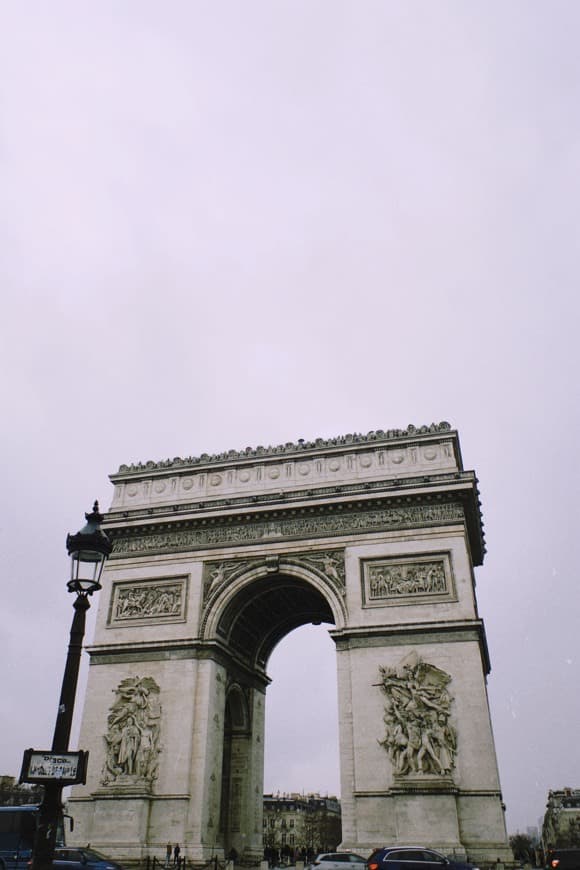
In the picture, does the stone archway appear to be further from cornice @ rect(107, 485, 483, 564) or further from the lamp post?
the lamp post

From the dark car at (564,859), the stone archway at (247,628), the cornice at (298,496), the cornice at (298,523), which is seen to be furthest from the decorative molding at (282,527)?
the dark car at (564,859)

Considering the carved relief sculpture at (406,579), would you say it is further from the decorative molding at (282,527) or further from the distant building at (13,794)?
the distant building at (13,794)

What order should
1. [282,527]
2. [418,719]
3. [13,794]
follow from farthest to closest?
[13,794]
[282,527]
[418,719]

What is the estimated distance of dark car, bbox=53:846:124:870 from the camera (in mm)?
16234

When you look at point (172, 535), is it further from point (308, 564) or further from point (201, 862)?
point (201, 862)

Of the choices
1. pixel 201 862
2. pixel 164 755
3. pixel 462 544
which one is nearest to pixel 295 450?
pixel 462 544

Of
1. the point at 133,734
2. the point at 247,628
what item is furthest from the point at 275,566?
the point at 133,734

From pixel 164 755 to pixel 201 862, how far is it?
334 centimetres

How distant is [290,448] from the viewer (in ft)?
95.0

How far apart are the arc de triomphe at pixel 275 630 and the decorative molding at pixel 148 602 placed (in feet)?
0.18

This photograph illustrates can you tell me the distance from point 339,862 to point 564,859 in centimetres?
596

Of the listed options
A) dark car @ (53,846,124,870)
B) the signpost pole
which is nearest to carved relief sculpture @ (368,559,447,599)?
dark car @ (53,846,124,870)

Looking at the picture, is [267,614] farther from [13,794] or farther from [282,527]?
[13,794]

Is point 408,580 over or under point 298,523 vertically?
under
